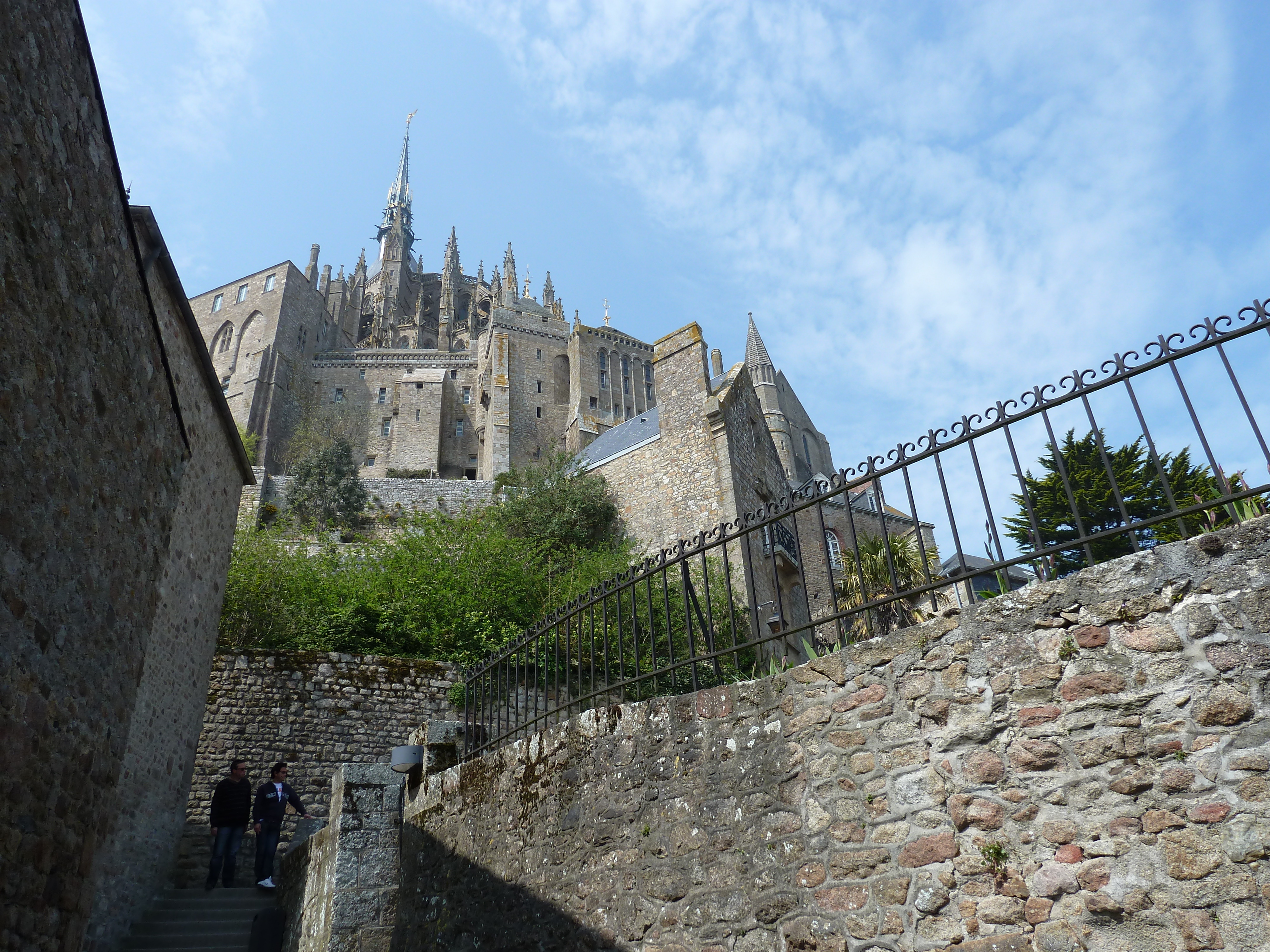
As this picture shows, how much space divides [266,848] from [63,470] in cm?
814

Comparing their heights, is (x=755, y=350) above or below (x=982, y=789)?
above

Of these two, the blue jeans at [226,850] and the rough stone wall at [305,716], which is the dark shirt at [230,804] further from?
the rough stone wall at [305,716]

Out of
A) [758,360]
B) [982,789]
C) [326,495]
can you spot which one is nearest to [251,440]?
[326,495]

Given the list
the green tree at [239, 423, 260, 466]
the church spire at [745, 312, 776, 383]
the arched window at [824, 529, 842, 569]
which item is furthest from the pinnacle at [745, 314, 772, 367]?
the green tree at [239, 423, 260, 466]

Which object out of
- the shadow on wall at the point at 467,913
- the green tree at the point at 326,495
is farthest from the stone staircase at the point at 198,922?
the green tree at the point at 326,495

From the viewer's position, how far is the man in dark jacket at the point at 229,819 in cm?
1019

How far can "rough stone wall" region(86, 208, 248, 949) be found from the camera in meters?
9.00

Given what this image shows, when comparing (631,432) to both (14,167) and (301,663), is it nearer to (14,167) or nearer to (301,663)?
(301,663)

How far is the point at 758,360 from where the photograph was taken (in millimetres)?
49281

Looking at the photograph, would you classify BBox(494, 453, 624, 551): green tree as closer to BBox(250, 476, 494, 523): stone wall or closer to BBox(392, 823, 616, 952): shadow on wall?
BBox(250, 476, 494, 523): stone wall

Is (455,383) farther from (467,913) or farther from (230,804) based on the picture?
(467,913)

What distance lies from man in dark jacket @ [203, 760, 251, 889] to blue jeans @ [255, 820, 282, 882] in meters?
0.33

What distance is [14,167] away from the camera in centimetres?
307

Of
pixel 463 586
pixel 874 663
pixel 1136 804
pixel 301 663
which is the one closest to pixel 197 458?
pixel 301 663
